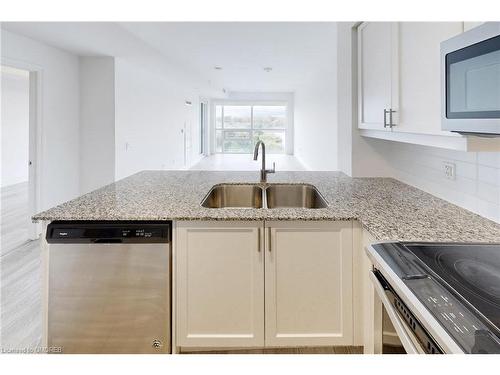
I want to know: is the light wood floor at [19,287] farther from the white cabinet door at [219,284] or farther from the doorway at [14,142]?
the doorway at [14,142]

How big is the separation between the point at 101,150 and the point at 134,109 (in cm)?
100

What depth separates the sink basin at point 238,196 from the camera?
2.54 m

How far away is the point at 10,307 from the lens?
8.05 feet

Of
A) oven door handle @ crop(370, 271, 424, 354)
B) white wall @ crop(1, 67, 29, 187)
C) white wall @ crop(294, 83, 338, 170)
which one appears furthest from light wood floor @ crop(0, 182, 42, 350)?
white wall @ crop(294, 83, 338, 170)

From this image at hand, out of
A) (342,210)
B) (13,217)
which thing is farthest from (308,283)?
(13,217)

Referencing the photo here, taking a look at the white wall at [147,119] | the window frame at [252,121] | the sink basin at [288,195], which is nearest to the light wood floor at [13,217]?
the white wall at [147,119]

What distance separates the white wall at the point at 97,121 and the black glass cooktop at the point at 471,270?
14.0ft

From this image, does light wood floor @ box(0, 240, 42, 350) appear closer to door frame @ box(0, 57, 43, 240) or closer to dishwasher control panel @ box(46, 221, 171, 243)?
door frame @ box(0, 57, 43, 240)

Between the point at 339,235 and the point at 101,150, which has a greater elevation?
the point at 101,150

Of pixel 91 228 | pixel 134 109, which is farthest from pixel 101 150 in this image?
pixel 91 228

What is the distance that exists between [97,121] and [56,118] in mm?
514

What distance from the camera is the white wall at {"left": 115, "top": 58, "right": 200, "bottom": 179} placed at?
4.91m

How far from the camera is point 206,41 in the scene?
177 inches
